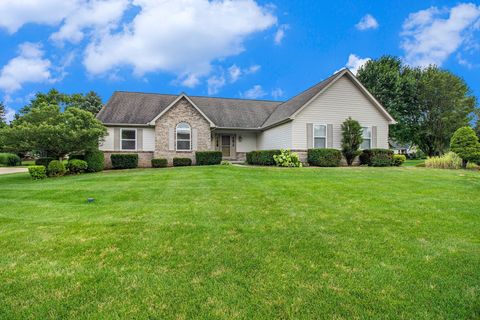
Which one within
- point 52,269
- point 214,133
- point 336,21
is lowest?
point 52,269

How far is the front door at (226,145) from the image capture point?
861 inches

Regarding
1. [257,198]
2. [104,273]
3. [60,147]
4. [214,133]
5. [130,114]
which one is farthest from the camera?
[214,133]

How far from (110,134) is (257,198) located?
14865 mm

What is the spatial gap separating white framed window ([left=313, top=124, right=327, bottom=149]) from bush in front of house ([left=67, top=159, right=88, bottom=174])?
1376 centimetres

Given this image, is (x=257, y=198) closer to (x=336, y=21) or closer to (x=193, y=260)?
(x=193, y=260)

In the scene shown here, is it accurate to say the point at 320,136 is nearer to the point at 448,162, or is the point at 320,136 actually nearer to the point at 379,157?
the point at 379,157

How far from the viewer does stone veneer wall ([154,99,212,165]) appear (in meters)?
18.4

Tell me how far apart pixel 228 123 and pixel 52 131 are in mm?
11802

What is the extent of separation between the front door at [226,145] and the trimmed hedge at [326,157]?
786 cm

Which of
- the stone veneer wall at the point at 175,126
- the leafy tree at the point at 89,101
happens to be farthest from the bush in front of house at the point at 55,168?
the leafy tree at the point at 89,101

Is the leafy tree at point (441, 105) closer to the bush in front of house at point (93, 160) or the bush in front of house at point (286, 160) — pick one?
the bush in front of house at point (286, 160)

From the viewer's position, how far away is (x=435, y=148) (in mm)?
29406

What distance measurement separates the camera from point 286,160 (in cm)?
1550

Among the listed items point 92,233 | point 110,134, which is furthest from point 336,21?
point 92,233
